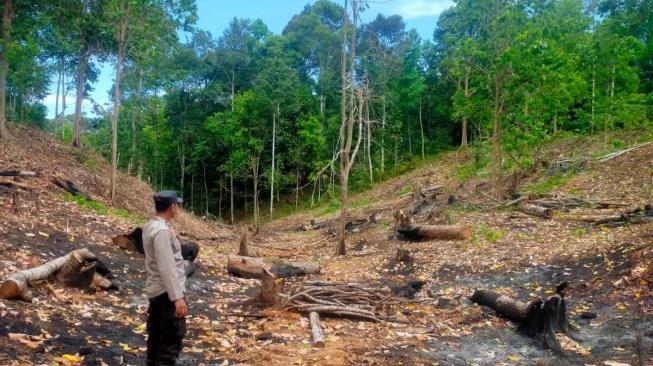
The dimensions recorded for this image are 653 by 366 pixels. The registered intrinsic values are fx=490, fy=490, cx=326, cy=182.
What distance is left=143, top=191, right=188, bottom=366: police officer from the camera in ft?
14.3

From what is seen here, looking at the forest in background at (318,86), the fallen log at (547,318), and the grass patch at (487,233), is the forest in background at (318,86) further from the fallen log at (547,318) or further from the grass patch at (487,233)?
the fallen log at (547,318)

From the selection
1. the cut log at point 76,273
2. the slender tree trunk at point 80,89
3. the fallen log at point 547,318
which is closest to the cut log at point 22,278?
the cut log at point 76,273

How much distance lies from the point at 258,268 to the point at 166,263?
283 inches

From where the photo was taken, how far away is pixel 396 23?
44406 millimetres

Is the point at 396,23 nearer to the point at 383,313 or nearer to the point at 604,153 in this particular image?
the point at 604,153

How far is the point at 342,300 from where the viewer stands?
27.1 ft

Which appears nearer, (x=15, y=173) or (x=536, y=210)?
(x=15, y=173)

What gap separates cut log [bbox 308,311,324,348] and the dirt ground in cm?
13

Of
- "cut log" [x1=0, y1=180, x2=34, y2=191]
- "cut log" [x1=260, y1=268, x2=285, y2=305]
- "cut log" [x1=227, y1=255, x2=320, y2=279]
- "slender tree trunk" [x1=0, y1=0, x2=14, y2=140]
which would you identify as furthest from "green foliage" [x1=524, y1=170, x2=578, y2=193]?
"slender tree trunk" [x1=0, y1=0, x2=14, y2=140]

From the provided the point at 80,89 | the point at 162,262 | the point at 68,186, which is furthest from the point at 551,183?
the point at 80,89

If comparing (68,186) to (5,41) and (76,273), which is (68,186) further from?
(76,273)

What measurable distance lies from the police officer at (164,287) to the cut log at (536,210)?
40.6 feet

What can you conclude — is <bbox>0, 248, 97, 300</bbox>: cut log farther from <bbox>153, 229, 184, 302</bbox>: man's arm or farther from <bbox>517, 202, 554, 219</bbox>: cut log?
<bbox>517, 202, 554, 219</bbox>: cut log

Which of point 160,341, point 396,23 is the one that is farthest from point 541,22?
point 396,23
